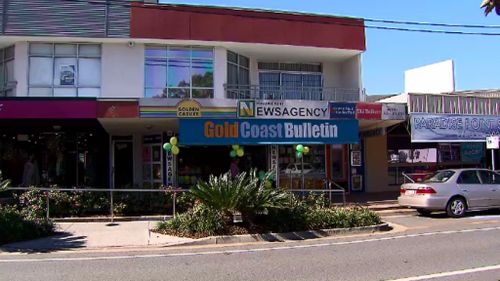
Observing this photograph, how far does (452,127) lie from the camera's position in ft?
68.7

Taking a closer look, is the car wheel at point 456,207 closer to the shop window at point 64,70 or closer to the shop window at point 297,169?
the shop window at point 297,169

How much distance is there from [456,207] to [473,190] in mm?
882

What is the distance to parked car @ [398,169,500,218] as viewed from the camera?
618 inches

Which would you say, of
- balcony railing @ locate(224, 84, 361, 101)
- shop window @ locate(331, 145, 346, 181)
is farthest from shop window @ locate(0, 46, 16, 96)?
shop window @ locate(331, 145, 346, 181)

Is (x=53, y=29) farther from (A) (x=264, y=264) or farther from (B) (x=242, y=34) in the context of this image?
(A) (x=264, y=264)

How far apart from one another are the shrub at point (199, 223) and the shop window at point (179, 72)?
25.2 ft

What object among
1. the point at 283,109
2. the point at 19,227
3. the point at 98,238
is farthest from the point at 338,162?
the point at 19,227

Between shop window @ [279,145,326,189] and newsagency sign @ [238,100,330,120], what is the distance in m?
2.90

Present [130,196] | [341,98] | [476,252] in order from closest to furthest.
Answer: [476,252] < [130,196] < [341,98]

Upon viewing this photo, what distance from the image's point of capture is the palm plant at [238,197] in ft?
40.0

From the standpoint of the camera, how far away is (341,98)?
22578mm

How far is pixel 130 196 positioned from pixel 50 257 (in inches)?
241

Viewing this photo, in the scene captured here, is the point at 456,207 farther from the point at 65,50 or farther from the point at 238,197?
the point at 65,50

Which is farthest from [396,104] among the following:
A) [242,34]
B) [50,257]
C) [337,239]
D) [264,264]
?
[50,257]
